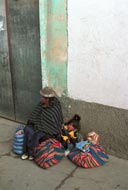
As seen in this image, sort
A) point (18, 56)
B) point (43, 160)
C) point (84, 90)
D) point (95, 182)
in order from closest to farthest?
1. point (95, 182)
2. point (43, 160)
3. point (84, 90)
4. point (18, 56)

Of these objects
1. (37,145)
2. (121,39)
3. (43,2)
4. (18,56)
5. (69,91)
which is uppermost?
(43,2)

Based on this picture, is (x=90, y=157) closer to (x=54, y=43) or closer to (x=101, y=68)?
(x=101, y=68)

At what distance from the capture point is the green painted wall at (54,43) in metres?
4.31

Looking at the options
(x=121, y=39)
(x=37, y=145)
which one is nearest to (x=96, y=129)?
(x=37, y=145)

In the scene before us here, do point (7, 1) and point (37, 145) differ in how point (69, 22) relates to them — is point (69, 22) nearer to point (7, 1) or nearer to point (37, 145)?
point (7, 1)

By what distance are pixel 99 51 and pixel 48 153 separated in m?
1.46

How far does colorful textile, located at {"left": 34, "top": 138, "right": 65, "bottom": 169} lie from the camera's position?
4.05 metres

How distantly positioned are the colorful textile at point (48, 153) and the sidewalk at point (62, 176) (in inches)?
2.9

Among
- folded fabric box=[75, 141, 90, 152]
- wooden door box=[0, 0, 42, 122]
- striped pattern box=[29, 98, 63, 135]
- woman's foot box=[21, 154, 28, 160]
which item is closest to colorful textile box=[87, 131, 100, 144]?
folded fabric box=[75, 141, 90, 152]

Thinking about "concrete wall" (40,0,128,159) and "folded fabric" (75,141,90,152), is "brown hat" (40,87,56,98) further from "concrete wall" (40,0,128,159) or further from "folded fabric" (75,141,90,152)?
"folded fabric" (75,141,90,152)

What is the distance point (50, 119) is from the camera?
4.27 metres

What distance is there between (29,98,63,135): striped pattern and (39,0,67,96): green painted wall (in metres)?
0.35

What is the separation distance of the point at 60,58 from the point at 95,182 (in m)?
1.76

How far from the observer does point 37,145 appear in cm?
420
